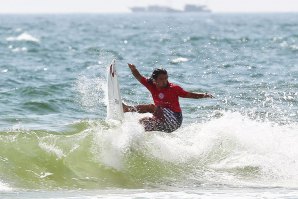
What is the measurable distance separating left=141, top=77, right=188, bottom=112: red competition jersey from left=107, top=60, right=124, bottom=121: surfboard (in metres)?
0.68

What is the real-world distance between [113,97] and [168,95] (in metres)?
1.11

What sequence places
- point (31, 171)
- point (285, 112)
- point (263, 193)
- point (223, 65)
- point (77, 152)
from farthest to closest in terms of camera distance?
point (223, 65)
point (285, 112)
point (77, 152)
point (31, 171)
point (263, 193)

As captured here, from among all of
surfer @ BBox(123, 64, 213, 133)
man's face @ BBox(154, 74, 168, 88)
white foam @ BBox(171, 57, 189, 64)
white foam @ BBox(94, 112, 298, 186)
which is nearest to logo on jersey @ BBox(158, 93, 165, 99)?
surfer @ BBox(123, 64, 213, 133)

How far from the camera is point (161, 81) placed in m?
12.2

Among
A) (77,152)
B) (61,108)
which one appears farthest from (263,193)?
(61,108)

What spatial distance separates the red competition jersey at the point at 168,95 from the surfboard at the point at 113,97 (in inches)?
26.6

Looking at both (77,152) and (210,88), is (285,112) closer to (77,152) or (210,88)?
(210,88)

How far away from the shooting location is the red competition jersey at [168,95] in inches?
488

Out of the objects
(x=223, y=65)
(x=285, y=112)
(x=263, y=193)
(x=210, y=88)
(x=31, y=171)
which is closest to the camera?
(x=263, y=193)

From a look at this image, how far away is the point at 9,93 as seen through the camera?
19953 millimetres

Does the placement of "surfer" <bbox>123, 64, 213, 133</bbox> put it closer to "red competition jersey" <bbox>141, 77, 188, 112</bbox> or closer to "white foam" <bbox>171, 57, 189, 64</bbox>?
"red competition jersey" <bbox>141, 77, 188, 112</bbox>

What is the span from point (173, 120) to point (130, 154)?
91cm

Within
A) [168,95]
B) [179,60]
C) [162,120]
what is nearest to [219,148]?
[162,120]

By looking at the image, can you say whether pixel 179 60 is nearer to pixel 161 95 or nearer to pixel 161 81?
pixel 161 95
